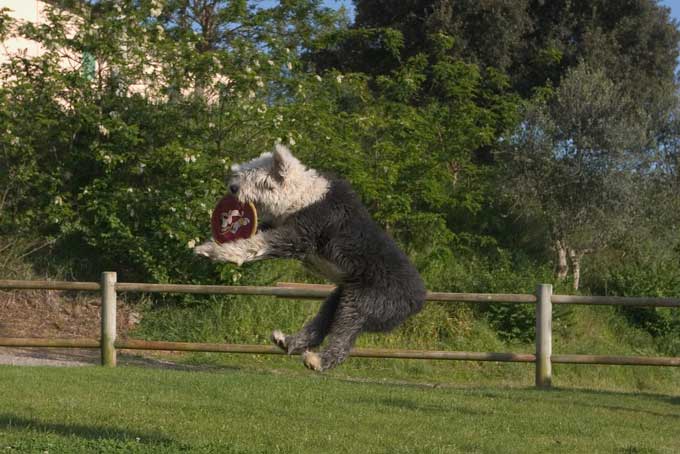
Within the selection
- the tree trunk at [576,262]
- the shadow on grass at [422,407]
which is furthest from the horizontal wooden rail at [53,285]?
the tree trunk at [576,262]

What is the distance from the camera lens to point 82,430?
25.8 ft

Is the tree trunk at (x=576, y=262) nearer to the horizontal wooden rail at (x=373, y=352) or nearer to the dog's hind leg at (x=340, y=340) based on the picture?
the horizontal wooden rail at (x=373, y=352)

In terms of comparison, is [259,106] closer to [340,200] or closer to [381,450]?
[381,450]

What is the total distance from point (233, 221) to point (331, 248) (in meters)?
0.60

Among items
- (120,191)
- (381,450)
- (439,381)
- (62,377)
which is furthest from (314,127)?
(381,450)

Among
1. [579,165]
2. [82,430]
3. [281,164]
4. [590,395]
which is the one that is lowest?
[590,395]

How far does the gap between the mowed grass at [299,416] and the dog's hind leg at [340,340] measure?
2.19 m

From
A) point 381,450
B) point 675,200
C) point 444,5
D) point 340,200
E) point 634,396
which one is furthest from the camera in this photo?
point 444,5

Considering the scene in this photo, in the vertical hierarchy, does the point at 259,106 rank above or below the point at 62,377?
above

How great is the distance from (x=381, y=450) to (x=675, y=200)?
47.4 ft

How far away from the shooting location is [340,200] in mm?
5531

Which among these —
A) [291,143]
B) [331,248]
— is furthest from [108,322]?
[331,248]

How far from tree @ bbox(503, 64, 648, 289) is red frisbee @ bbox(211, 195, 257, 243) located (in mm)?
14924

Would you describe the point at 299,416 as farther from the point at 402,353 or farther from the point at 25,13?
the point at 25,13
